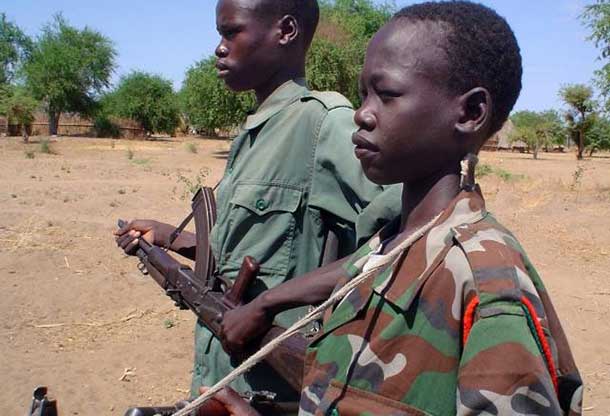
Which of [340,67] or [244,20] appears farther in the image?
[340,67]

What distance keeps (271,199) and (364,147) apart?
768 millimetres

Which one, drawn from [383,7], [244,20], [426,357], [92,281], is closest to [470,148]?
[426,357]

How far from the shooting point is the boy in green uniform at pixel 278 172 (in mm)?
1959

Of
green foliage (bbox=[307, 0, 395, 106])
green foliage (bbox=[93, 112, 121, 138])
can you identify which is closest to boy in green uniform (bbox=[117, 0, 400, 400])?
green foliage (bbox=[307, 0, 395, 106])

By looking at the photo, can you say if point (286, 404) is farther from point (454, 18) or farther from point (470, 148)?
point (454, 18)

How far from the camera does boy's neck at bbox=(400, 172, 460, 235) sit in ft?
4.03

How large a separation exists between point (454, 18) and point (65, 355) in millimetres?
4737

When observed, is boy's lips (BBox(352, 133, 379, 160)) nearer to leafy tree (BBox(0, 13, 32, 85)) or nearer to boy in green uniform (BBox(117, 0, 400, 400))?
boy in green uniform (BBox(117, 0, 400, 400))

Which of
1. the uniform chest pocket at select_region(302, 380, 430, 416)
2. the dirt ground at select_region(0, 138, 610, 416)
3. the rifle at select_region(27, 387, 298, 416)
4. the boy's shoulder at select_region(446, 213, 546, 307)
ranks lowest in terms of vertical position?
the dirt ground at select_region(0, 138, 610, 416)

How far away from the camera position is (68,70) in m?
39.6

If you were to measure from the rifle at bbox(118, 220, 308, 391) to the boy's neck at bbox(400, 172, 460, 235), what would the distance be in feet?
1.61

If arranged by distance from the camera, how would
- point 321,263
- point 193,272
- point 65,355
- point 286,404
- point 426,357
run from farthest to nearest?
1. point 65,355
2. point 193,272
3. point 321,263
4. point 286,404
5. point 426,357

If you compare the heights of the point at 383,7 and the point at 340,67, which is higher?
the point at 383,7

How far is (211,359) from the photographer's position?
6.88ft
